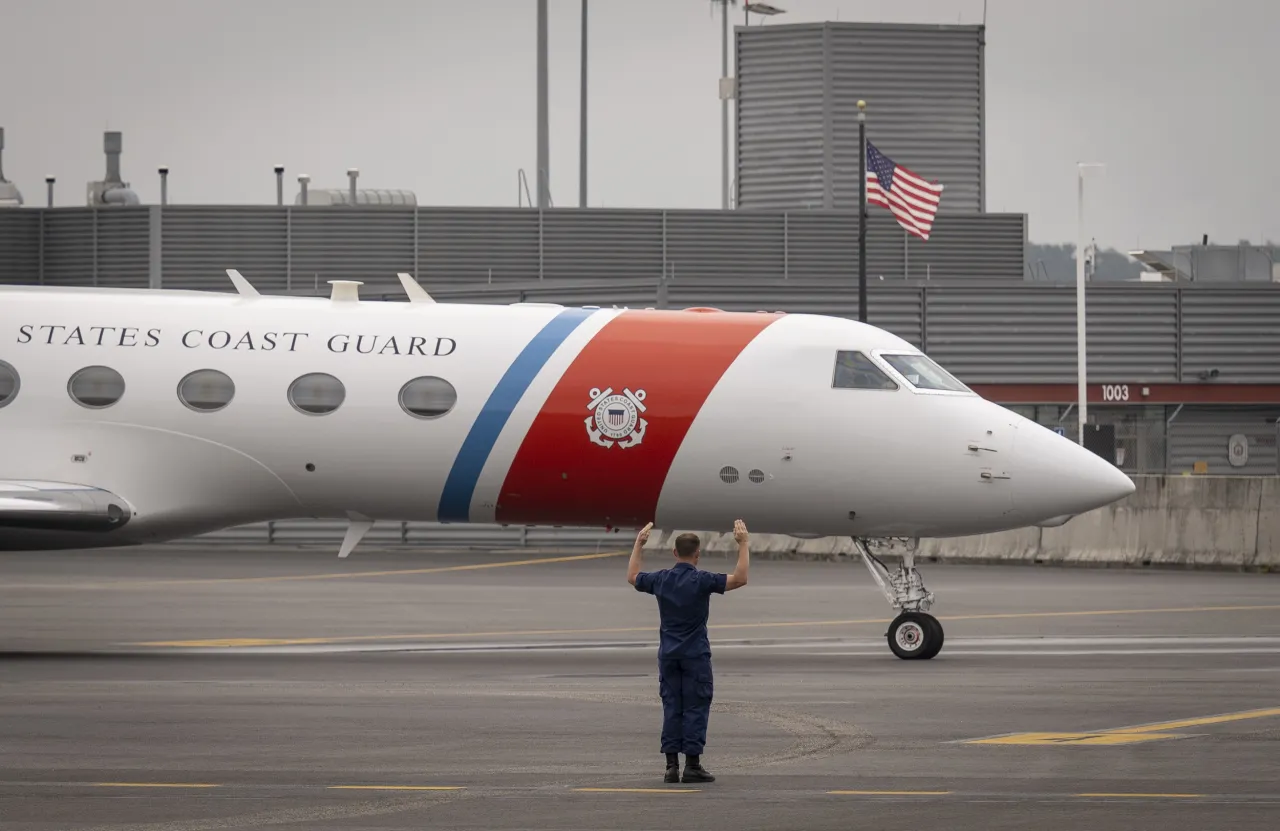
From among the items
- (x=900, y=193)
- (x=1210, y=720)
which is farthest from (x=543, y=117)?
(x=1210, y=720)

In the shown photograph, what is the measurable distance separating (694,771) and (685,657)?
2.26ft

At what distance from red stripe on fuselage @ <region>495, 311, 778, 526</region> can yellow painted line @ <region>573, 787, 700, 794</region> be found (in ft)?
28.8

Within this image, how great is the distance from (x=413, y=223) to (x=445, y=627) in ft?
126

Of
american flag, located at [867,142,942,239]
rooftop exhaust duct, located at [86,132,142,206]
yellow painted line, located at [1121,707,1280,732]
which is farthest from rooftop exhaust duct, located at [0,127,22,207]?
yellow painted line, located at [1121,707,1280,732]

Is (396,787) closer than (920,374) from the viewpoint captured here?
Yes

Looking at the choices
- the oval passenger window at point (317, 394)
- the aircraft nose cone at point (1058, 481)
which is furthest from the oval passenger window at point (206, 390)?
the aircraft nose cone at point (1058, 481)

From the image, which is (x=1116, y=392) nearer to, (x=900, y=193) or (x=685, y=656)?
(x=900, y=193)

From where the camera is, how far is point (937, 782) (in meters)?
11.9

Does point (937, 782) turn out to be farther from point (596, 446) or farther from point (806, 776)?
point (596, 446)

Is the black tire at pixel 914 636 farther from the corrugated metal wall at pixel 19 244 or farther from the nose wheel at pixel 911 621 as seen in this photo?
the corrugated metal wall at pixel 19 244

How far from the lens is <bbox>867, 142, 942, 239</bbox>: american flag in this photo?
140ft

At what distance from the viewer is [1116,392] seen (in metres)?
54.3

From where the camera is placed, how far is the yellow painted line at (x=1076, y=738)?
44.8 ft

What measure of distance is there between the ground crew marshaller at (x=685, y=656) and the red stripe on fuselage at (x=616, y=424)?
781 centimetres
